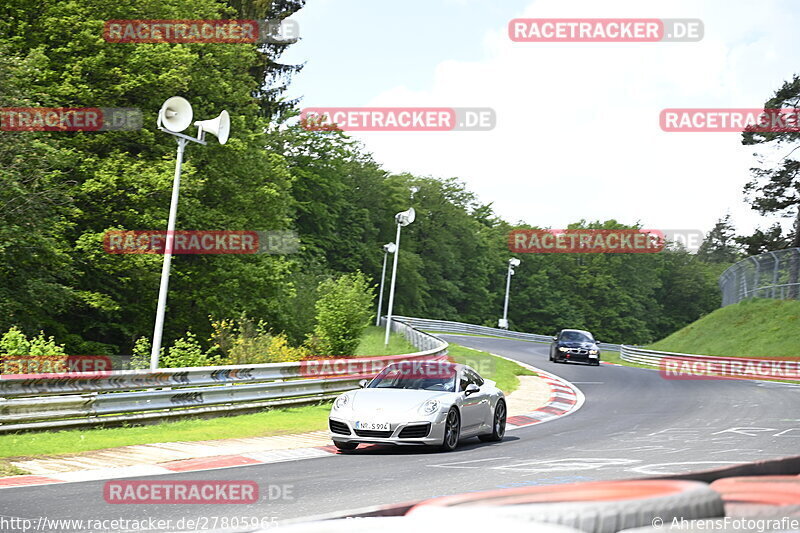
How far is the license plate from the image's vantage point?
43.9 ft

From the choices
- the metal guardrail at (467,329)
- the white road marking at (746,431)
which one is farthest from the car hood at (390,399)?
the metal guardrail at (467,329)

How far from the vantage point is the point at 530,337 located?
A: 7650 centimetres

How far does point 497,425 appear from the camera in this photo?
15.6m

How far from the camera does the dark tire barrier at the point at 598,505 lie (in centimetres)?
294

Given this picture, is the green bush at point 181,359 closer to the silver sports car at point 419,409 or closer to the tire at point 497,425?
the silver sports car at point 419,409

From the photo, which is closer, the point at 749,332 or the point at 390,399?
the point at 390,399

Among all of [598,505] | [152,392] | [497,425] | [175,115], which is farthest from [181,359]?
[598,505]

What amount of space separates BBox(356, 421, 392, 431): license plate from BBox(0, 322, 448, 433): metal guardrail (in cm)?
382

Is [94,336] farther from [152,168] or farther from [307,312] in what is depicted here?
[307,312]

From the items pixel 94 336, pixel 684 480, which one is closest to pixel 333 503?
pixel 684 480

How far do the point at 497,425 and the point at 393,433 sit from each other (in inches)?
111

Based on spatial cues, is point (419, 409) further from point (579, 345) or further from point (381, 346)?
point (381, 346)

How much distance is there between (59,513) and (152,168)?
28.3 m

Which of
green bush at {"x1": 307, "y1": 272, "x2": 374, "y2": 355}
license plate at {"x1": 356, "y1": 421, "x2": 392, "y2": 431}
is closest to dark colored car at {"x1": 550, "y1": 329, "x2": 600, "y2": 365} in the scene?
green bush at {"x1": 307, "y1": 272, "x2": 374, "y2": 355}
